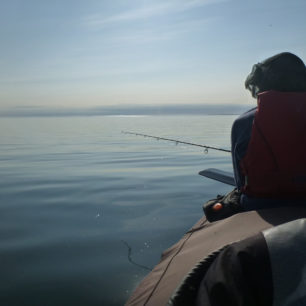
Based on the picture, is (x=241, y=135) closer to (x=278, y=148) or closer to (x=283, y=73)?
(x=278, y=148)

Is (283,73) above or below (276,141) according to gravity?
above

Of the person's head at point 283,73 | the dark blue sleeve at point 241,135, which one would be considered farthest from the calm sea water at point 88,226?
the person's head at point 283,73

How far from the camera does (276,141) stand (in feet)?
8.32

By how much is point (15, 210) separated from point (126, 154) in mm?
9469

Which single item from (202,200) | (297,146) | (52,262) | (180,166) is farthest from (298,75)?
(180,166)

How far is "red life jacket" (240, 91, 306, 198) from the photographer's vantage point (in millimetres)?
2531

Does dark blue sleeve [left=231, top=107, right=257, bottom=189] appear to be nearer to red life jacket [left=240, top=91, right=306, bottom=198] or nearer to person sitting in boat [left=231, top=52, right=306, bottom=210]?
person sitting in boat [left=231, top=52, right=306, bottom=210]

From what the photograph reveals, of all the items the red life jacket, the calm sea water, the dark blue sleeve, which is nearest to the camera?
the red life jacket

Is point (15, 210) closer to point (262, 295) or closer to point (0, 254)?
point (0, 254)

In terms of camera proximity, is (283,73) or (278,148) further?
(283,73)

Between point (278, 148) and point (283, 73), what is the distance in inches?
30.8

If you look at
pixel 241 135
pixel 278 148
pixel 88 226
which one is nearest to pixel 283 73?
pixel 241 135

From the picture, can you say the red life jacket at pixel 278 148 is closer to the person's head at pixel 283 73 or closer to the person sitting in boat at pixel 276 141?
the person sitting in boat at pixel 276 141

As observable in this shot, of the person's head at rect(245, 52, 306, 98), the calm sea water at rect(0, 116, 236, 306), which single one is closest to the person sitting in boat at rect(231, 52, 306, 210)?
the person's head at rect(245, 52, 306, 98)
